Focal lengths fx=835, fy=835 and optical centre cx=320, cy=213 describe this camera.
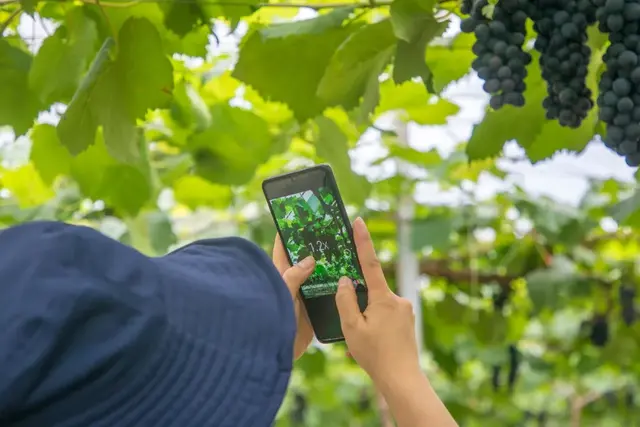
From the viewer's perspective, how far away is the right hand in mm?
603

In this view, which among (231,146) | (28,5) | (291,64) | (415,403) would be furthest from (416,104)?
(415,403)

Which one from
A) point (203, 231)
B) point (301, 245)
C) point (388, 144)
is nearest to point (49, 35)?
point (301, 245)

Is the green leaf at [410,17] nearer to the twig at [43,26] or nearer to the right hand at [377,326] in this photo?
the right hand at [377,326]

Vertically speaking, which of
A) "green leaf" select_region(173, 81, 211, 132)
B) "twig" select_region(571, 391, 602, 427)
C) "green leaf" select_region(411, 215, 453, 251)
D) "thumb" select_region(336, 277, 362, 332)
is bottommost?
"twig" select_region(571, 391, 602, 427)

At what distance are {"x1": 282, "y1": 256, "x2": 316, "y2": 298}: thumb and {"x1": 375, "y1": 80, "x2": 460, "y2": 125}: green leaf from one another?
0.57m

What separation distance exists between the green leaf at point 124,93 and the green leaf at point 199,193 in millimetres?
625

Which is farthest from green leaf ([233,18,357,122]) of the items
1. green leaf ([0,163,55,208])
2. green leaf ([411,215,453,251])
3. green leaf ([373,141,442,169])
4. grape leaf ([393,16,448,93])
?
green leaf ([411,215,453,251])

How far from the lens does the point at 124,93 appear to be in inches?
34.4

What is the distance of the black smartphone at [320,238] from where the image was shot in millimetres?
642

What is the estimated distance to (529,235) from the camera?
2.07 m

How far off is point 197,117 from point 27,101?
0.30m

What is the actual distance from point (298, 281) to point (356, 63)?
0.27 m

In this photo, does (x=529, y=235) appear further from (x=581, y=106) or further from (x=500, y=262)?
(x=581, y=106)

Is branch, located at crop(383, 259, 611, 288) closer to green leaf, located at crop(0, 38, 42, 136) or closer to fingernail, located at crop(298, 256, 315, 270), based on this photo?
green leaf, located at crop(0, 38, 42, 136)
